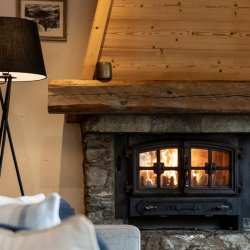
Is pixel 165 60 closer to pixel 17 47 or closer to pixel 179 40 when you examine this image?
pixel 179 40

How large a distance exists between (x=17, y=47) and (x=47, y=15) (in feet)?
3.09

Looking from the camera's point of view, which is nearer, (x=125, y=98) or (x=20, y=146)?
(x=125, y=98)

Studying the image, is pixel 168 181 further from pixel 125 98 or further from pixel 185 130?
pixel 125 98

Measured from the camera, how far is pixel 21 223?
1.05 metres

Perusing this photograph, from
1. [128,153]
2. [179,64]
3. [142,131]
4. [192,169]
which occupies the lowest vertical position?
[192,169]

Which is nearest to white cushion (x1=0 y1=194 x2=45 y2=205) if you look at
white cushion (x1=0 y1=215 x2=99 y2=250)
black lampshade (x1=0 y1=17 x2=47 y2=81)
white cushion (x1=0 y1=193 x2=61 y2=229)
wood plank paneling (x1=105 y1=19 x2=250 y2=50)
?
white cushion (x1=0 y1=193 x2=61 y2=229)

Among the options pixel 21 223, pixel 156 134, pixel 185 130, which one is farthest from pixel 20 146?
pixel 21 223

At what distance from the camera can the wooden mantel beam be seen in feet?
9.02

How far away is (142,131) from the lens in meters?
2.95

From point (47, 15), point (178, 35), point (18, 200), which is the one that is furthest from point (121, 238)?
point (47, 15)

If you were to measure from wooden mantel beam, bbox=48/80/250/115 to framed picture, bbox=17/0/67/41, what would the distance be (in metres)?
0.78

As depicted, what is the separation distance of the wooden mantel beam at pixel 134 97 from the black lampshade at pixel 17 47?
0.22 meters

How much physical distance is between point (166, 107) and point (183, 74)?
288 mm

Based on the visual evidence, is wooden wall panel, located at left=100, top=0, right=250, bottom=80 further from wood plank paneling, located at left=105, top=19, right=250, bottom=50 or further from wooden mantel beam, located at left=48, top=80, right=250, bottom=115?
wooden mantel beam, located at left=48, top=80, right=250, bottom=115
